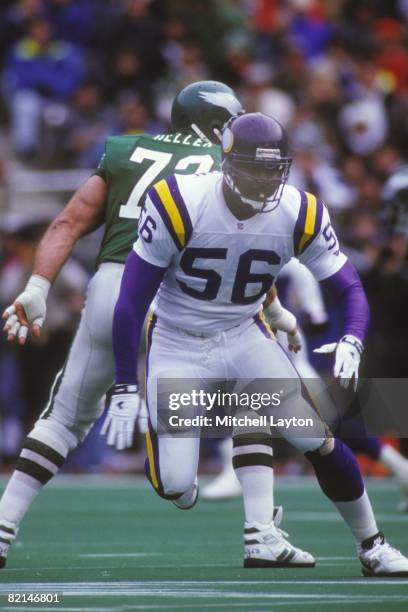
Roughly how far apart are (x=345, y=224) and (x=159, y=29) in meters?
2.79

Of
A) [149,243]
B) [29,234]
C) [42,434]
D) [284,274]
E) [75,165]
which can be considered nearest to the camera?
[149,243]

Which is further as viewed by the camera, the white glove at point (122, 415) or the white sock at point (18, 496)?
the white sock at point (18, 496)

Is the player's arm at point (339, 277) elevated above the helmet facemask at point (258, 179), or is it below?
below

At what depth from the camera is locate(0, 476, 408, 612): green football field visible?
4961 mm

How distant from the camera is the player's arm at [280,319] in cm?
626

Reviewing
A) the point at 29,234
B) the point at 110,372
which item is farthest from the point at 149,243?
the point at 29,234

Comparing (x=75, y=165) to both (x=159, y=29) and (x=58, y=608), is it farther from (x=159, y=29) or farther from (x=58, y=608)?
(x=58, y=608)

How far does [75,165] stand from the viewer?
12836mm

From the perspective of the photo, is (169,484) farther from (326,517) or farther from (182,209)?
(326,517)

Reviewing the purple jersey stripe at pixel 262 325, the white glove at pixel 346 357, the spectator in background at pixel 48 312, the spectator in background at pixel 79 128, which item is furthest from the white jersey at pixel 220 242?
the spectator in background at pixel 79 128

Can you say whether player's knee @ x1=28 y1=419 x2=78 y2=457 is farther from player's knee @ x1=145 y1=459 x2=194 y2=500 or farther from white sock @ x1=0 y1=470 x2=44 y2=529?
player's knee @ x1=145 y1=459 x2=194 y2=500

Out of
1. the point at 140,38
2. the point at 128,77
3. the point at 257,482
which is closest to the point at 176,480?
the point at 257,482

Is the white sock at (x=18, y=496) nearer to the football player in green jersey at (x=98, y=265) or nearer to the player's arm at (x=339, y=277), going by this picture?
the football player in green jersey at (x=98, y=265)

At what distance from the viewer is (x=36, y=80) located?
1330 cm
